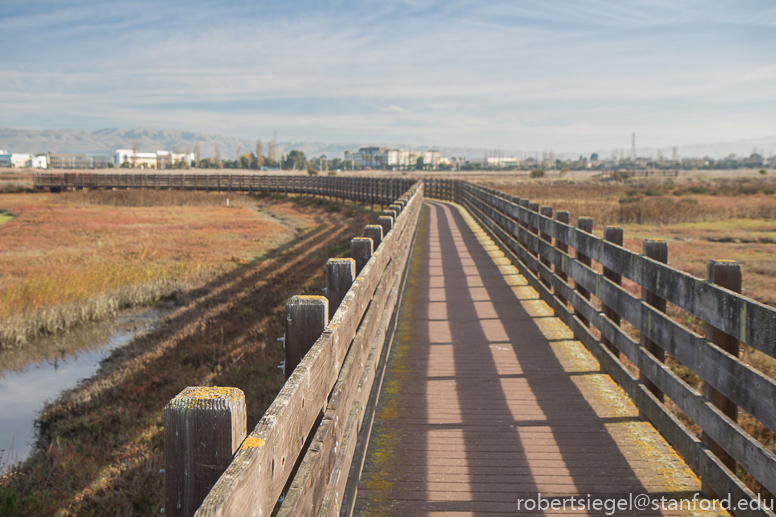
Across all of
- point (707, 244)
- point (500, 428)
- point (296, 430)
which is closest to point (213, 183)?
point (707, 244)

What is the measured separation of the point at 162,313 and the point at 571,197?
127ft

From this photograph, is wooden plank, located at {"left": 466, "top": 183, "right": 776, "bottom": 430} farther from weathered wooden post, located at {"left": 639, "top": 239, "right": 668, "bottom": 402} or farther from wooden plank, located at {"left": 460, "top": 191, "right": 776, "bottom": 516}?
wooden plank, located at {"left": 460, "top": 191, "right": 776, "bottom": 516}

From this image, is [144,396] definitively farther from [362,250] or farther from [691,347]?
[691,347]

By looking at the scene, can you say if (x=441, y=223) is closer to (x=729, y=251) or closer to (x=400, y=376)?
(x=729, y=251)

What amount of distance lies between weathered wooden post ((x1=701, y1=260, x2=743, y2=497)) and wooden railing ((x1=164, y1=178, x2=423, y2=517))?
2.16 m

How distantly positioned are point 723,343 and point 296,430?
108 inches

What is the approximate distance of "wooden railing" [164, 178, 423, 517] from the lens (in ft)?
4.87

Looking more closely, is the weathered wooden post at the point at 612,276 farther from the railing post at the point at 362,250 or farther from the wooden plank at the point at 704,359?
the railing post at the point at 362,250

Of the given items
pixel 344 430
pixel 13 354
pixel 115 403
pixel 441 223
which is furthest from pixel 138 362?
pixel 441 223

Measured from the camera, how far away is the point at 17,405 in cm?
896

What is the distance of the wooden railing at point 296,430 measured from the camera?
149cm

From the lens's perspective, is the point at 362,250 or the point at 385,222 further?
the point at 385,222

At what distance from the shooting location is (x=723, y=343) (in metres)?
3.42

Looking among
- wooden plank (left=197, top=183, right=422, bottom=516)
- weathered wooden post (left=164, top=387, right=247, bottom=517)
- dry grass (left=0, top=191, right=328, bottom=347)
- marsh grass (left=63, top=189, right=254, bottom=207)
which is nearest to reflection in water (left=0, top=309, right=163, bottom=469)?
dry grass (left=0, top=191, right=328, bottom=347)
